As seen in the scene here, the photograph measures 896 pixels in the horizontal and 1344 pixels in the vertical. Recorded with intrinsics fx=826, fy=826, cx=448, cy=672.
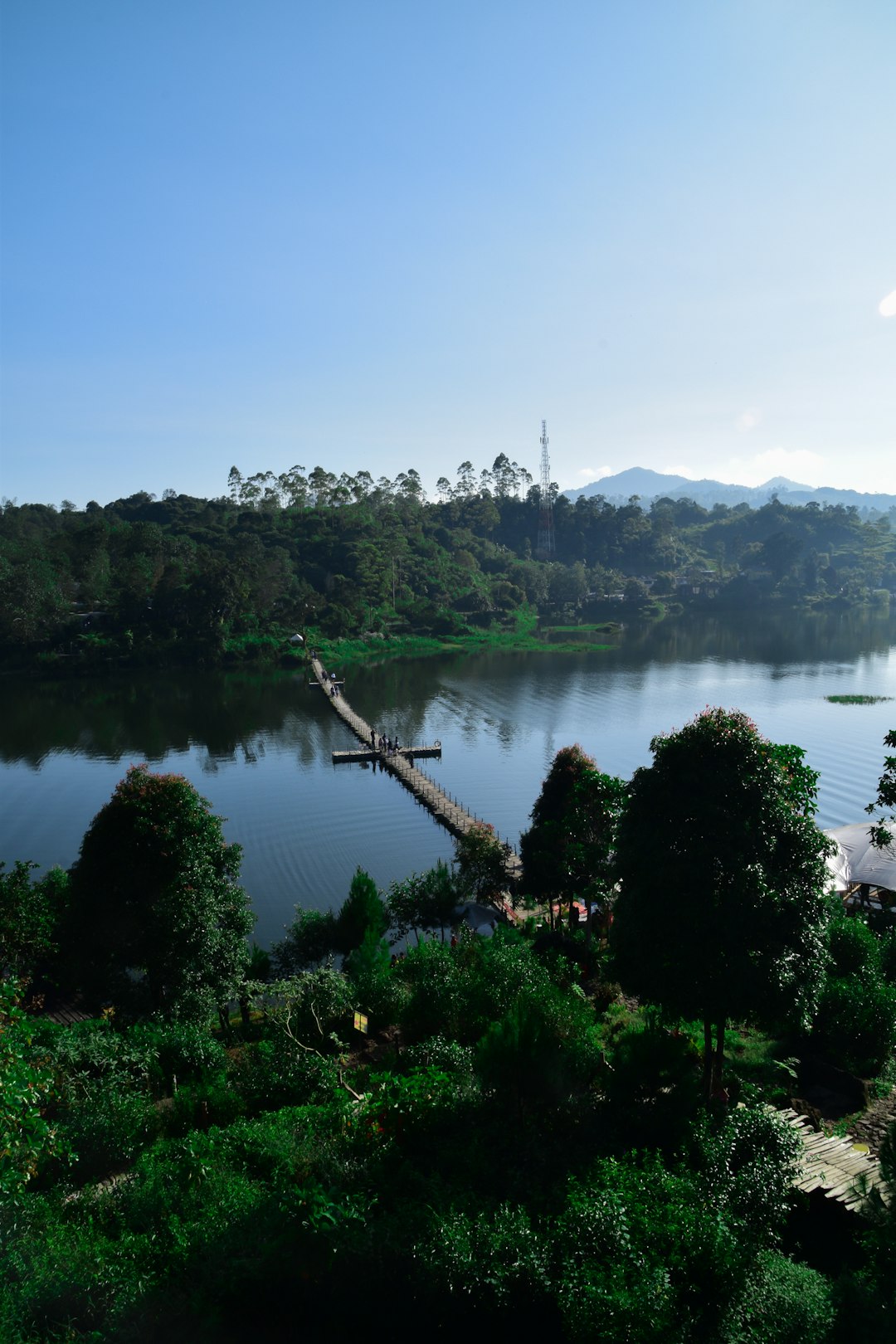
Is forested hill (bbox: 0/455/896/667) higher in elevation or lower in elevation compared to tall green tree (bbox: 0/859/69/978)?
higher

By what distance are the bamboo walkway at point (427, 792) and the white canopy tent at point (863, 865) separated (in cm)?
699

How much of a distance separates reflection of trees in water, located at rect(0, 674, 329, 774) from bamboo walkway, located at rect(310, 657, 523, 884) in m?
2.07

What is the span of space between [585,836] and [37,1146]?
34.8 ft

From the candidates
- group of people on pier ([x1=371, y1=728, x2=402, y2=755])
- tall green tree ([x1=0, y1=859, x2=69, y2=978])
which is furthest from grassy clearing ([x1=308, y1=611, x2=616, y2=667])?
tall green tree ([x1=0, y1=859, x2=69, y2=978])

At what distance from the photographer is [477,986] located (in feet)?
37.1

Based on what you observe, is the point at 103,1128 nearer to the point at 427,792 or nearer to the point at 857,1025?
the point at 857,1025

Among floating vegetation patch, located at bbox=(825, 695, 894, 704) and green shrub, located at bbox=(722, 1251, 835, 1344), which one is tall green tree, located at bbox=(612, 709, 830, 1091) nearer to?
green shrub, located at bbox=(722, 1251, 835, 1344)

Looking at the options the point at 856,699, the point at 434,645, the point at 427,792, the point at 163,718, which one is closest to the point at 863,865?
the point at 427,792

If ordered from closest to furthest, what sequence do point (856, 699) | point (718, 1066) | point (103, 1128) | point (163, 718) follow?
1. point (103, 1128)
2. point (718, 1066)
3. point (163, 718)
4. point (856, 699)

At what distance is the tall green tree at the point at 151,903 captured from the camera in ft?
36.4

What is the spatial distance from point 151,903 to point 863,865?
14.9 m

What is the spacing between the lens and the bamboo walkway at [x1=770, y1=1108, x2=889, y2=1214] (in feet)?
25.8

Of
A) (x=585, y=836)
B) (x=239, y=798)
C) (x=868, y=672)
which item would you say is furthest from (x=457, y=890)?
(x=868, y=672)

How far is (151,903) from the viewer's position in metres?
11.1
